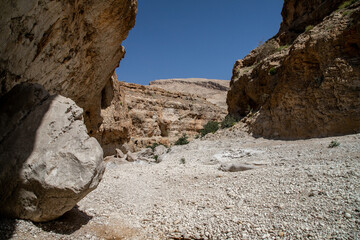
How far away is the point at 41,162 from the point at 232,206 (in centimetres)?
365

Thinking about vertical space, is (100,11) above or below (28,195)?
above

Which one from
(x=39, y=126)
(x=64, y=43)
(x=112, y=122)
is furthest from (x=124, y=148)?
(x=39, y=126)

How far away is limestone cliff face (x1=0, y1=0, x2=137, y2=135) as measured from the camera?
15.2ft

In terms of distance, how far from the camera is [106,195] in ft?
19.4

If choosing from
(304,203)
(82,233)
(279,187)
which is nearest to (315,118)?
(279,187)

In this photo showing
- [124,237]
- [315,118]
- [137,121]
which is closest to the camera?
[124,237]

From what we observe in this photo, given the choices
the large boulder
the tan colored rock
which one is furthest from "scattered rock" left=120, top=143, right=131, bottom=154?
the large boulder

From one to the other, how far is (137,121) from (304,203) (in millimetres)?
21861

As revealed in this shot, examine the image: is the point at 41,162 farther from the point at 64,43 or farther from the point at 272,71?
the point at 272,71

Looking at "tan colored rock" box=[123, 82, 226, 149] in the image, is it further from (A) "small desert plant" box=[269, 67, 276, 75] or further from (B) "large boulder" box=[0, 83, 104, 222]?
(B) "large boulder" box=[0, 83, 104, 222]

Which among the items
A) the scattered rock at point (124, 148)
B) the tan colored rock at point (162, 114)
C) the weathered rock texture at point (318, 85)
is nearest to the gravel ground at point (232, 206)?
the weathered rock texture at point (318, 85)

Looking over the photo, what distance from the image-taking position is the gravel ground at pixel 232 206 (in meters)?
3.54

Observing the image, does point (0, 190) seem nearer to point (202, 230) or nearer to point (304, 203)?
point (202, 230)

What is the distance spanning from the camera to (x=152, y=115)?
86.8ft
